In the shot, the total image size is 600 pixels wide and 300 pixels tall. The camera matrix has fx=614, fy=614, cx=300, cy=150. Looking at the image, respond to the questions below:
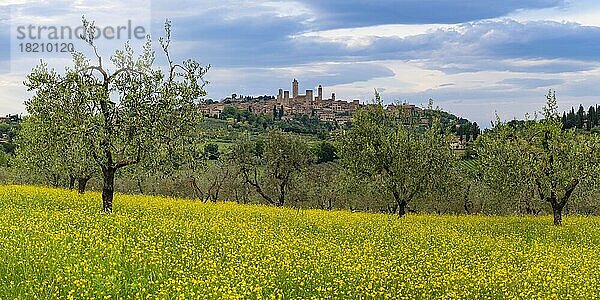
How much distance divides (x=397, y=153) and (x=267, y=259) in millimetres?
18485

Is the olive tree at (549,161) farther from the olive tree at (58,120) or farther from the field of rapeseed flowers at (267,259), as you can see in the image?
the olive tree at (58,120)

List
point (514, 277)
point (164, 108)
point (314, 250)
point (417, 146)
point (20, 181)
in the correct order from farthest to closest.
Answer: point (20, 181) < point (417, 146) < point (164, 108) < point (314, 250) < point (514, 277)

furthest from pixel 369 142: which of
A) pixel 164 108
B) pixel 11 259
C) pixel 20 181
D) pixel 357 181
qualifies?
pixel 20 181

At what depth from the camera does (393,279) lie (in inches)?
592

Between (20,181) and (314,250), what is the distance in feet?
163

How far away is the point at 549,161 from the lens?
32250 mm

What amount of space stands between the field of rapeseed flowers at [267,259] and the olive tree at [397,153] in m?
6.35

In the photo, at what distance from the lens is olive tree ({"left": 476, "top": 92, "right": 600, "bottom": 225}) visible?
31.3 metres

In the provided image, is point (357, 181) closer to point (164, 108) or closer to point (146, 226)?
point (164, 108)

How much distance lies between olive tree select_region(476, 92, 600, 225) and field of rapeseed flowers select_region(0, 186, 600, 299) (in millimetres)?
4330

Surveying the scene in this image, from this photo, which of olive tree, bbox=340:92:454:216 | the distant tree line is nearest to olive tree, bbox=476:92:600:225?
olive tree, bbox=340:92:454:216

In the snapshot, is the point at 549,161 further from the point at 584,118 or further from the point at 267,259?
the point at 584,118

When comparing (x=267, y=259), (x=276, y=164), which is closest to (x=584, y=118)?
(x=276, y=164)

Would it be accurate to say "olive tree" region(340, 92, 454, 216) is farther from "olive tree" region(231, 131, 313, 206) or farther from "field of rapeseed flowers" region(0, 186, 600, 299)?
"olive tree" region(231, 131, 313, 206)
